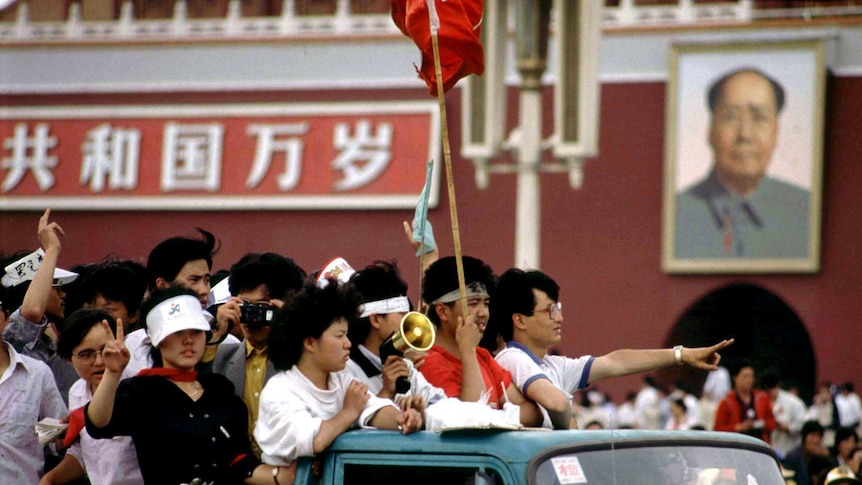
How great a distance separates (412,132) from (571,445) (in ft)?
53.1

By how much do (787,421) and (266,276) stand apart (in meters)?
8.02

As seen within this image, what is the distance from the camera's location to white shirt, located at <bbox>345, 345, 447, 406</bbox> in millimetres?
4000

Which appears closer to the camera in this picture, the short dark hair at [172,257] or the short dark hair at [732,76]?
the short dark hair at [172,257]

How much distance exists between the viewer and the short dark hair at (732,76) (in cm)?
1838

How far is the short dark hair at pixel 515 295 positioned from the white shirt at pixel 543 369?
100 millimetres

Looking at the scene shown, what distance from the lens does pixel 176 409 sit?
12.9 ft

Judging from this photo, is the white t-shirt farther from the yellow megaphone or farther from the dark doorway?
the dark doorway

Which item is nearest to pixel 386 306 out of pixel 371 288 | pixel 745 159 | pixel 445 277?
pixel 371 288

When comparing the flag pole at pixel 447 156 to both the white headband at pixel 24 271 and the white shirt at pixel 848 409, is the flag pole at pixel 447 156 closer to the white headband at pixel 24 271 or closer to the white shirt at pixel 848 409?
the white headband at pixel 24 271

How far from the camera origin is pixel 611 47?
62.7ft

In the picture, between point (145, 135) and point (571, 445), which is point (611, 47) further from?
point (571, 445)

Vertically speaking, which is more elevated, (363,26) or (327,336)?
(363,26)

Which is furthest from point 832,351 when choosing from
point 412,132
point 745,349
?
point 412,132

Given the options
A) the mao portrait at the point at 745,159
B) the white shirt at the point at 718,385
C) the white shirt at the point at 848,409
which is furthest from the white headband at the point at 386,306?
the mao portrait at the point at 745,159
